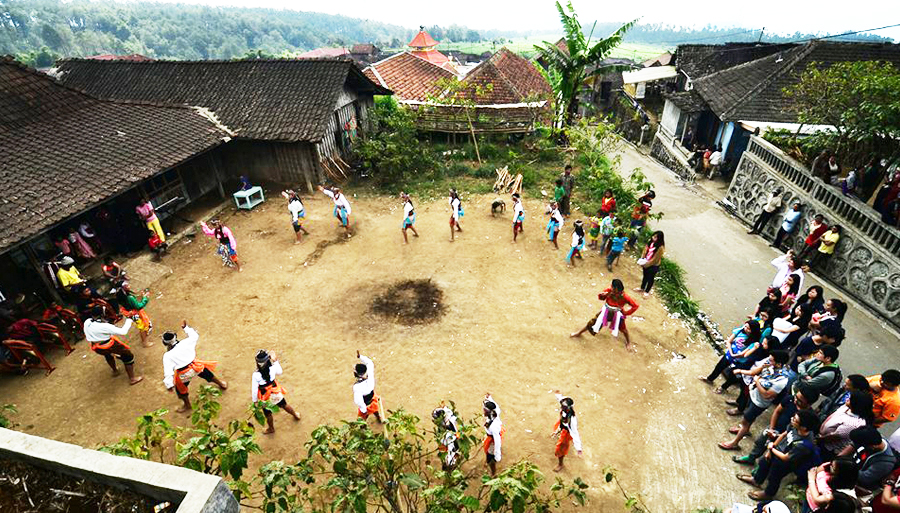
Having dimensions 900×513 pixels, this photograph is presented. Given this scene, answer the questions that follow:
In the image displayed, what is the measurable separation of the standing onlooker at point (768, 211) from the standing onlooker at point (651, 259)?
541 cm

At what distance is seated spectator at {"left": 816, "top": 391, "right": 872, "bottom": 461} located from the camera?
5.05 meters

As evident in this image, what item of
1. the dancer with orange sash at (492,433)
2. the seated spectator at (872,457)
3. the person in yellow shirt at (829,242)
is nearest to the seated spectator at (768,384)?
the seated spectator at (872,457)

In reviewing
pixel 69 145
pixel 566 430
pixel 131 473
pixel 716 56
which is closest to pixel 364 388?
pixel 566 430

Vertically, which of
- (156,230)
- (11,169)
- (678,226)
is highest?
(11,169)

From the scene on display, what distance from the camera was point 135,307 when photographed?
8344 mm

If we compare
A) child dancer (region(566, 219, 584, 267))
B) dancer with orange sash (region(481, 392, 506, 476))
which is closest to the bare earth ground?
child dancer (region(566, 219, 584, 267))

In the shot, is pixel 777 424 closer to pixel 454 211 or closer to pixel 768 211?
pixel 454 211

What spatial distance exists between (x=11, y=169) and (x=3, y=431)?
32.9 feet

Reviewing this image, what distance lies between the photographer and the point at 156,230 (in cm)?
1187

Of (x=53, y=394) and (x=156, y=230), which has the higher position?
(x=156, y=230)

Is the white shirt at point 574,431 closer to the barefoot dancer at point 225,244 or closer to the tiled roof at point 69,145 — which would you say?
the barefoot dancer at point 225,244

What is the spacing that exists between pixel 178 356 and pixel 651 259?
9135 millimetres

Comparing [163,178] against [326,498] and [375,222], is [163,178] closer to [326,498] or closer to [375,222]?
[375,222]

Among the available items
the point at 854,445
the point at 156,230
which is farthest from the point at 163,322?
the point at 854,445
